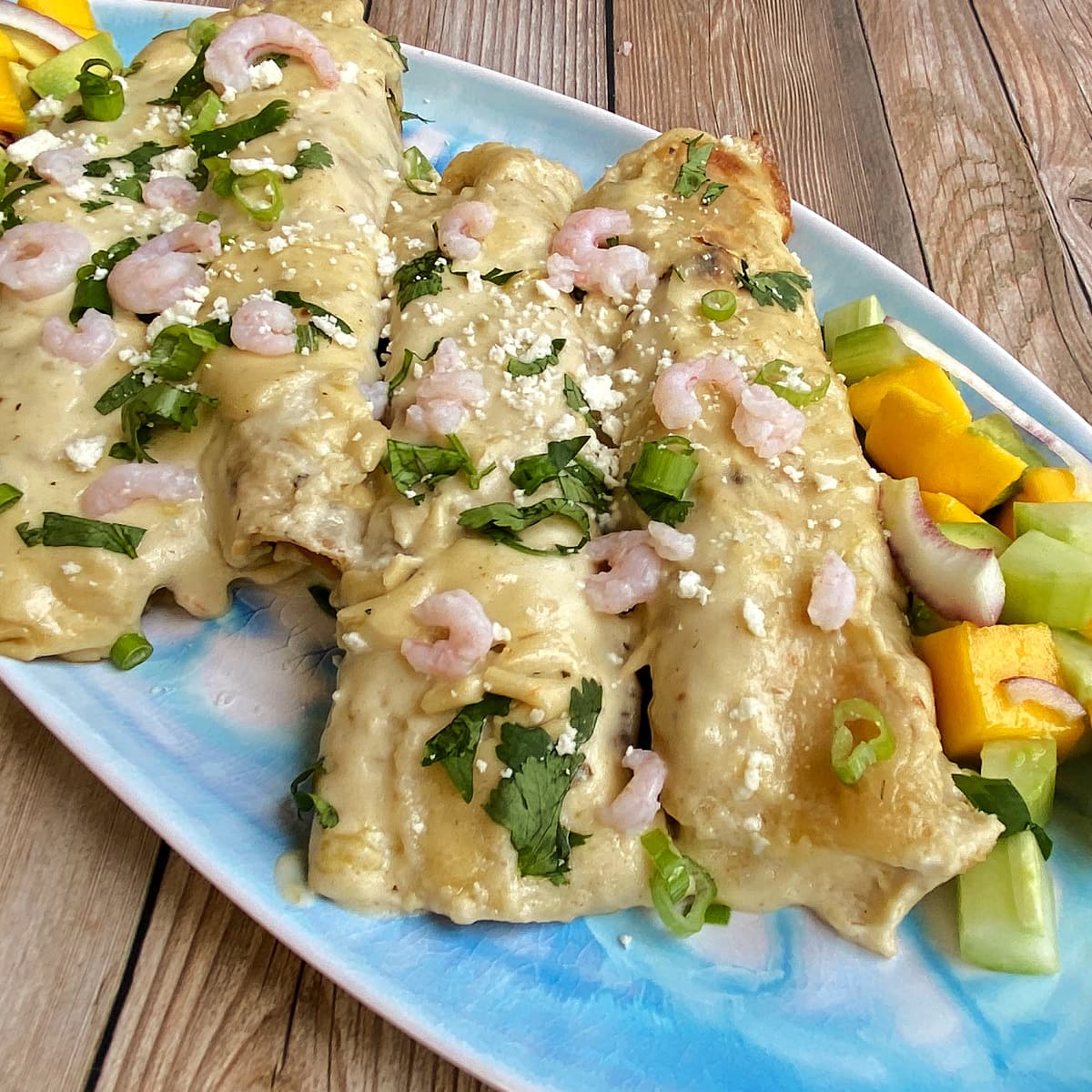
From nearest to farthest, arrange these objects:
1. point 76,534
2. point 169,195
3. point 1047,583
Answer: point 76,534, point 1047,583, point 169,195

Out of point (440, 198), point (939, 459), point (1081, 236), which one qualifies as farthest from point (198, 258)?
point (1081, 236)

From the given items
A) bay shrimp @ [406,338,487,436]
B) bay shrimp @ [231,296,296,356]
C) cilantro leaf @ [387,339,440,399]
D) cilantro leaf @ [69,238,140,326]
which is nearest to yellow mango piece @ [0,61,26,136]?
cilantro leaf @ [69,238,140,326]

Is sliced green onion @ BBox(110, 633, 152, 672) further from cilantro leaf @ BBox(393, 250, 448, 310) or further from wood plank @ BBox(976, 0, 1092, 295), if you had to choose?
wood plank @ BBox(976, 0, 1092, 295)

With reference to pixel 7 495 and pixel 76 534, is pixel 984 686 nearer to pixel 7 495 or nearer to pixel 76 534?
pixel 76 534

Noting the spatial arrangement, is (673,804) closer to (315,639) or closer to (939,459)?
(315,639)

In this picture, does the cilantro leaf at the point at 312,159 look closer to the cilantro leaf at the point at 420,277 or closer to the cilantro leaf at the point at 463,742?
the cilantro leaf at the point at 420,277

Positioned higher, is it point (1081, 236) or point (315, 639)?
point (1081, 236)

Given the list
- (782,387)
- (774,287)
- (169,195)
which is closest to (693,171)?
(774,287)
